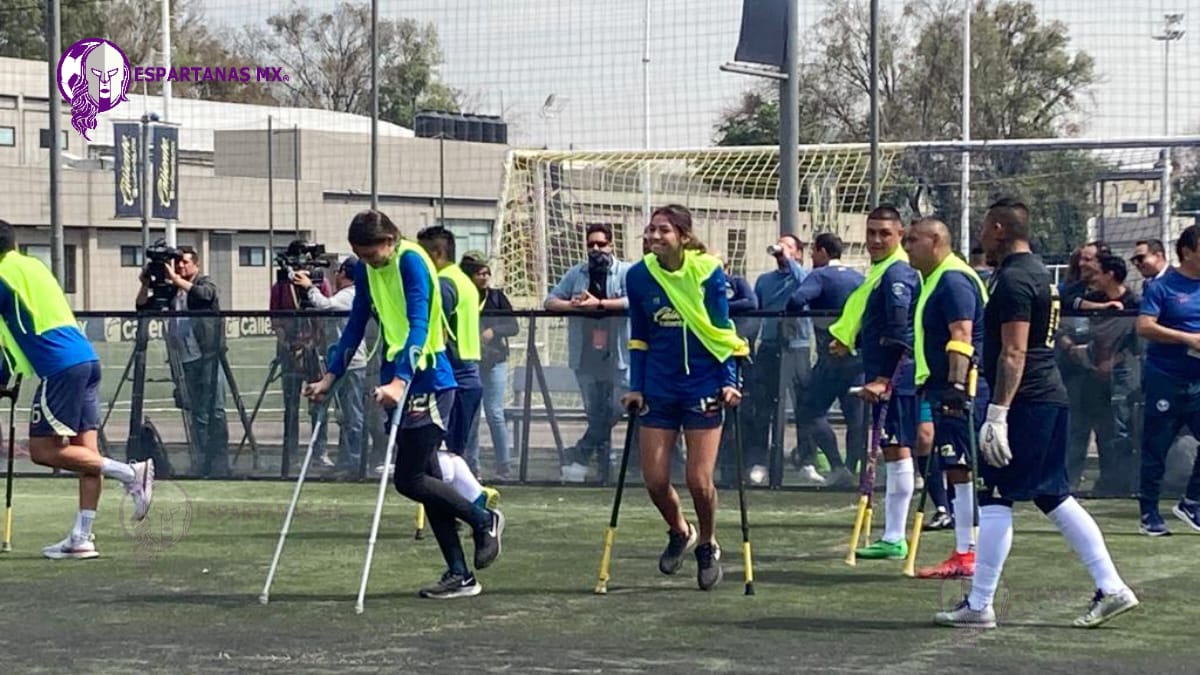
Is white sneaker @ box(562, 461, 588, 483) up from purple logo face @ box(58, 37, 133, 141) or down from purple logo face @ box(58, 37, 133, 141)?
down

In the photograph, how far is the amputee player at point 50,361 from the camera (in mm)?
9984

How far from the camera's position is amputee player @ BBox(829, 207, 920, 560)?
1007cm

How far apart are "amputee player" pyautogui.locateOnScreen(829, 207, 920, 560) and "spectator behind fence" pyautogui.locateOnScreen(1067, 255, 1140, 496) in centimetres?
332

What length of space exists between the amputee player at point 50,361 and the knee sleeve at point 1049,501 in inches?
207

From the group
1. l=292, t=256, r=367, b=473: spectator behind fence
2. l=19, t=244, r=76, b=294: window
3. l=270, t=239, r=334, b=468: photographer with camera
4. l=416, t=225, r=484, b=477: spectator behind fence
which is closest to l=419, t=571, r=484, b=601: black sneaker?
l=416, t=225, r=484, b=477: spectator behind fence

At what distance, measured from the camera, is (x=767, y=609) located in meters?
8.62

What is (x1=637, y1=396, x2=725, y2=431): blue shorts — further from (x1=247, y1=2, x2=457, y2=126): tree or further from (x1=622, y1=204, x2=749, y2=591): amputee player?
(x1=247, y1=2, x2=457, y2=126): tree

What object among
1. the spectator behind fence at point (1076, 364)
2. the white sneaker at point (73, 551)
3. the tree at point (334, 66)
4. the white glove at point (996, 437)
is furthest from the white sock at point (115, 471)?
the tree at point (334, 66)

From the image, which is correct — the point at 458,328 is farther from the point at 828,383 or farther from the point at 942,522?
the point at 828,383

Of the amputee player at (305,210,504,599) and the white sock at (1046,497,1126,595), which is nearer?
the white sock at (1046,497,1126,595)

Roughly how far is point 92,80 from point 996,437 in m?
37.9

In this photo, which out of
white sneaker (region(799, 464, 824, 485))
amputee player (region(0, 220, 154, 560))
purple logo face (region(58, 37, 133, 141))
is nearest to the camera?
amputee player (region(0, 220, 154, 560))

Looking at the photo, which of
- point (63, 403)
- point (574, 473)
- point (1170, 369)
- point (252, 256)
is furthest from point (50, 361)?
point (252, 256)

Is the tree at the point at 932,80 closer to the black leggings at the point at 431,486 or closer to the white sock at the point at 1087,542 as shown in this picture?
the black leggings at the point at 431,486
